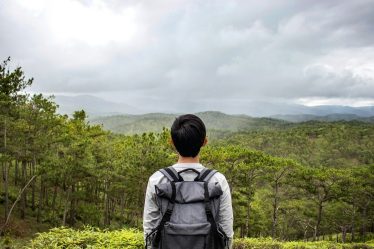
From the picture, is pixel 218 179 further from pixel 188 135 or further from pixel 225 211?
pixel 188 135

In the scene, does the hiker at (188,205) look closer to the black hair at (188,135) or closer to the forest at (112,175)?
the black hair at (188,135)

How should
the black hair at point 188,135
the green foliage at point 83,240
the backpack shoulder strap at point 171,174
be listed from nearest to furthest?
the backpack shoulder strap at point 171,174 → the black hair at point 188,135 → the green foliage at point 83,240

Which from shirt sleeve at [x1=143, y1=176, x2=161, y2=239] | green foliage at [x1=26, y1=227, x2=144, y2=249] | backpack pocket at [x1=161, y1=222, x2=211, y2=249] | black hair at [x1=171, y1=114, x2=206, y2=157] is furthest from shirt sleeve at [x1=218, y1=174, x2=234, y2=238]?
green foliage at [x1=26, y1=227, x2=144, y2=249]

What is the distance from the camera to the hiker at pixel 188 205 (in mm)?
2832

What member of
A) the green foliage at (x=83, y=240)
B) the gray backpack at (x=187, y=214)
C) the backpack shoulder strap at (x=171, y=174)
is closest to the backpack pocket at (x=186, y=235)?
the gray backpack at (x=187, y=214)

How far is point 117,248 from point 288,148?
328 ft

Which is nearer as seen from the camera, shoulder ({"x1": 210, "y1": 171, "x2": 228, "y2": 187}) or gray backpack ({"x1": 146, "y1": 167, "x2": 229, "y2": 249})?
gray backpack ({"x1": 146, "y1": 167, "x2": 229, "y2": 249})

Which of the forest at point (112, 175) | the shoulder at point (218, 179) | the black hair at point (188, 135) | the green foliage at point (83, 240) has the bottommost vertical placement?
the forest at point (112, 175)

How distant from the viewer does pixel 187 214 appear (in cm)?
285

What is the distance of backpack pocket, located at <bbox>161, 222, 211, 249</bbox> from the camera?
111 inches

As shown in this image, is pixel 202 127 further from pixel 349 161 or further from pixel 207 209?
pixel 349 161

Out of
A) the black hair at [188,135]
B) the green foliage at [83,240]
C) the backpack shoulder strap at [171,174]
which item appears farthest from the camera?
the green foliage at [83,240]

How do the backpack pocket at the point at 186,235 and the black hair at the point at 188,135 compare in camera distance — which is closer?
the backpack pocket at the point at 186,235

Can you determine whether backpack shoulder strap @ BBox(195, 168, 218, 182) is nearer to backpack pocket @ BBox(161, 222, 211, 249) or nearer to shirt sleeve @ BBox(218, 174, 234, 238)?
shirt sleeve @ BBox(218, 174, 234, 238)
